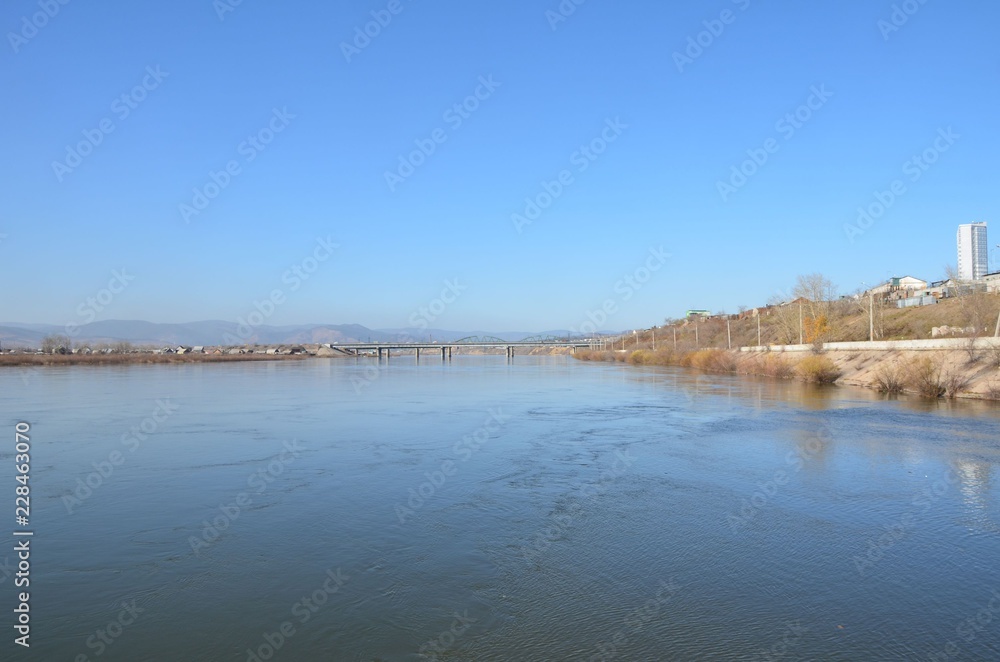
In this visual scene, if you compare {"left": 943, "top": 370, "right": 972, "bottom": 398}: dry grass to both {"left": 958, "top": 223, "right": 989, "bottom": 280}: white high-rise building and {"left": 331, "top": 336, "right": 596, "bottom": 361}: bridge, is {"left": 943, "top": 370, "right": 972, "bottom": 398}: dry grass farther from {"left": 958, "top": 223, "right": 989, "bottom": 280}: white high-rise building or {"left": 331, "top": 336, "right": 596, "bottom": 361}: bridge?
{"left": 958, "top": 223, "right": 989, "bottom": 280}: white high-rise building

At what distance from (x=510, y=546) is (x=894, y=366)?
2760 cm

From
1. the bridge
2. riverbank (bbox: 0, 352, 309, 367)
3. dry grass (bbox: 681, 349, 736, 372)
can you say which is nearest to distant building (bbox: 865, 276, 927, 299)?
dry grass (bbox: 681, 349, 736, 372)

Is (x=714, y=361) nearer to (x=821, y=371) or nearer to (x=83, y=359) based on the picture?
(x=821, y=371)

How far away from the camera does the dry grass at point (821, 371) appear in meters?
34.2

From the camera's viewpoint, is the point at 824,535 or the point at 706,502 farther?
the point at 706,502

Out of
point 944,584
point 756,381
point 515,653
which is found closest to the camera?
point 515,653

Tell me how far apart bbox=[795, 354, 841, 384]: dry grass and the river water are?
17100mm

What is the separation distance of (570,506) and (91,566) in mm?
6042

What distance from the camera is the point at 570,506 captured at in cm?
1000

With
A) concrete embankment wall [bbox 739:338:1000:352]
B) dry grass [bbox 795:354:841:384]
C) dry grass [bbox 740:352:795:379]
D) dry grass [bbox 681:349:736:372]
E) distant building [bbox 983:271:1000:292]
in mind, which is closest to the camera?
concrete embankment wall [bbox 739:338:1000:352]

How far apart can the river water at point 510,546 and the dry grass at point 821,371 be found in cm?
1710

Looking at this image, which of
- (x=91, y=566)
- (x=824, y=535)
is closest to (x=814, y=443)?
(x=824, y=535)

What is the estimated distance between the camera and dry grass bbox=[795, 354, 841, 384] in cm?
3422

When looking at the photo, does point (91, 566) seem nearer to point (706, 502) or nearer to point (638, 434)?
point (706, 502)
